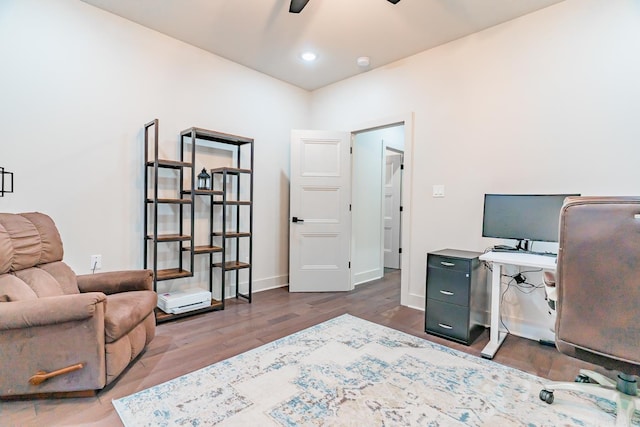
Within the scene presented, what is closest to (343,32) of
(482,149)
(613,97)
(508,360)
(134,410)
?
(482,149)

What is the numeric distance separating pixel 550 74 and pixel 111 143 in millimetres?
3804

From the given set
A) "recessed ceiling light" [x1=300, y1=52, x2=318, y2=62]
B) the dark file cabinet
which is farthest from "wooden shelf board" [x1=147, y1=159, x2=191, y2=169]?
the dark file cabinet

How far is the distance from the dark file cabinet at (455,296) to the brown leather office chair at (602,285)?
1.01 metres

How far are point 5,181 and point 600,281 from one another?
12.2ft

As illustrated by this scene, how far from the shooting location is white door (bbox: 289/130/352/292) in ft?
13.2

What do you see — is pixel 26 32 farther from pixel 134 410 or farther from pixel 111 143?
pixel 134 410

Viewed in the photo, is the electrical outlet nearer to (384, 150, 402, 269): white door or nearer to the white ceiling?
the white ceiling

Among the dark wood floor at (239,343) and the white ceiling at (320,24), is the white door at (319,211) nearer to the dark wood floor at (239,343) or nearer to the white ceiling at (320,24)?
the dark wood floor at (239,343)

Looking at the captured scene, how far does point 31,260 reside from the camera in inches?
79.7

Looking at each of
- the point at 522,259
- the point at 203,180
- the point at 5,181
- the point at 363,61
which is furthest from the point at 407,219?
the point at 5,181

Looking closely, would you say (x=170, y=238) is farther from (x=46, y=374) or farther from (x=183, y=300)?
(x=46, y=374)

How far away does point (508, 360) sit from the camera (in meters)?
2.27

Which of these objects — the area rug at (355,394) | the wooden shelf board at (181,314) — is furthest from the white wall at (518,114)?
the wooden shelf board at (181,314)

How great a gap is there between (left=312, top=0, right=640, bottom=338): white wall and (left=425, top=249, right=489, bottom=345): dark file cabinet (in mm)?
367
